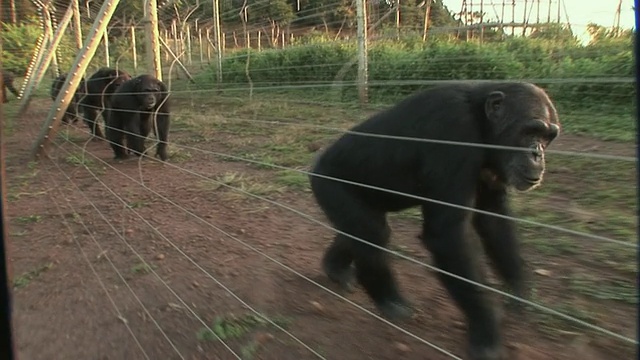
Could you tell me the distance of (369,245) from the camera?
274 cm

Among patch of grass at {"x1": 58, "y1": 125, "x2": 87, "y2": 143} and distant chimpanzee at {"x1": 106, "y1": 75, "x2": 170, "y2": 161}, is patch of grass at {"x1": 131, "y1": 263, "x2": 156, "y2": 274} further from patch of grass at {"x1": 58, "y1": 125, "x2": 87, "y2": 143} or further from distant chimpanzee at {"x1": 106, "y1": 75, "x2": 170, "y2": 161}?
patch of grass at {"x1": 58, "y1": 125, "x2": 87, "y2": 143}

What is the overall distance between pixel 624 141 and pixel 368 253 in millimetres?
4511

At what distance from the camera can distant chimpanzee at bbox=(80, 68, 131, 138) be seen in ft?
29.0

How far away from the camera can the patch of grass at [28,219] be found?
16.4ft

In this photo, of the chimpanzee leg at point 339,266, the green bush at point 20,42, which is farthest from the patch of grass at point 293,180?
the green bush at point 20,42

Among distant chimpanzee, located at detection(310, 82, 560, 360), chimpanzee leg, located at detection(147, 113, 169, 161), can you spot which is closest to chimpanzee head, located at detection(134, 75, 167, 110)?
chimpanzee leg, located at detection(147, 113, 169, 161)

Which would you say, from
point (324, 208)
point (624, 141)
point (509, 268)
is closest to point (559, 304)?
point (509, 268)

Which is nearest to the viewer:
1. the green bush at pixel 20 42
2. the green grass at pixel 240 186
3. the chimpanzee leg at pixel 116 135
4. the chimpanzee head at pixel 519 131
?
the chimpanzee head at pixel 519 131

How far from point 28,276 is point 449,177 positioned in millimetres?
3005

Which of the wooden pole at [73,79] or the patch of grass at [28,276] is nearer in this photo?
the patch of grass at [28,276]

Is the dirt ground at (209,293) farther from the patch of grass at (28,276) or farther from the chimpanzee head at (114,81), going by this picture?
the chimpanzee head at (114,81)

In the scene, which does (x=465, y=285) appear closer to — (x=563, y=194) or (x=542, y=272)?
(x=542, y=272)

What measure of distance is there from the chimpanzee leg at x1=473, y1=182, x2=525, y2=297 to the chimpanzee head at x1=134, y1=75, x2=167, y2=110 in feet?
18.0

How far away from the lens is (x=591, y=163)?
17.8ft
